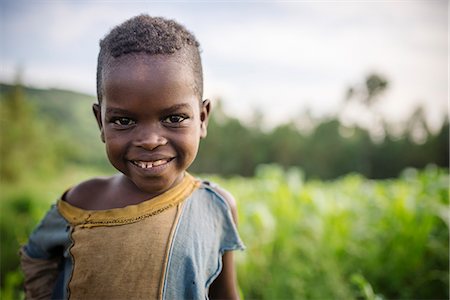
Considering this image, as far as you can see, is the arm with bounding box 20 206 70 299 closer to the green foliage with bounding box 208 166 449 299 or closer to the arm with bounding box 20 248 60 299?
the arm with bounding box 20 248 60 299

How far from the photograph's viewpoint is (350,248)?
11.1 feet

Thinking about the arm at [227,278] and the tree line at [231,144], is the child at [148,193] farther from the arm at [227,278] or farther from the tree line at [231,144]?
the tree line at [231,144]

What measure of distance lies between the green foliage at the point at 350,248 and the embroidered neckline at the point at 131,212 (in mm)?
2042

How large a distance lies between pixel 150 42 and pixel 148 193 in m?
0.47

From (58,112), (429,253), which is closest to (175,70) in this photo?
(429,253)

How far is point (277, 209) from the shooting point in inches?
153

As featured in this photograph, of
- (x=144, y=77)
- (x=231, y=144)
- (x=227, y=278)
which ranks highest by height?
(x=144, y=77)

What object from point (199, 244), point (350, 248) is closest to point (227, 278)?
point (199, 244)

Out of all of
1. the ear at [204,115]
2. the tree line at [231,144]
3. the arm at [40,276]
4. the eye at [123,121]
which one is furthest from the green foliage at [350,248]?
the tree line at [231,144]

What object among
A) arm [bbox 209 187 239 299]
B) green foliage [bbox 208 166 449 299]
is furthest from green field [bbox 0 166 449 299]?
arm [bbox 209 187 239 299]

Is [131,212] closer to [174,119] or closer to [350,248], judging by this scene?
[174,119]

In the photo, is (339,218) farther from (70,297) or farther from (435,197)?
(70,297)

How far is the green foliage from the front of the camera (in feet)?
10.2

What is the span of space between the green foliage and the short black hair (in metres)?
2.30
